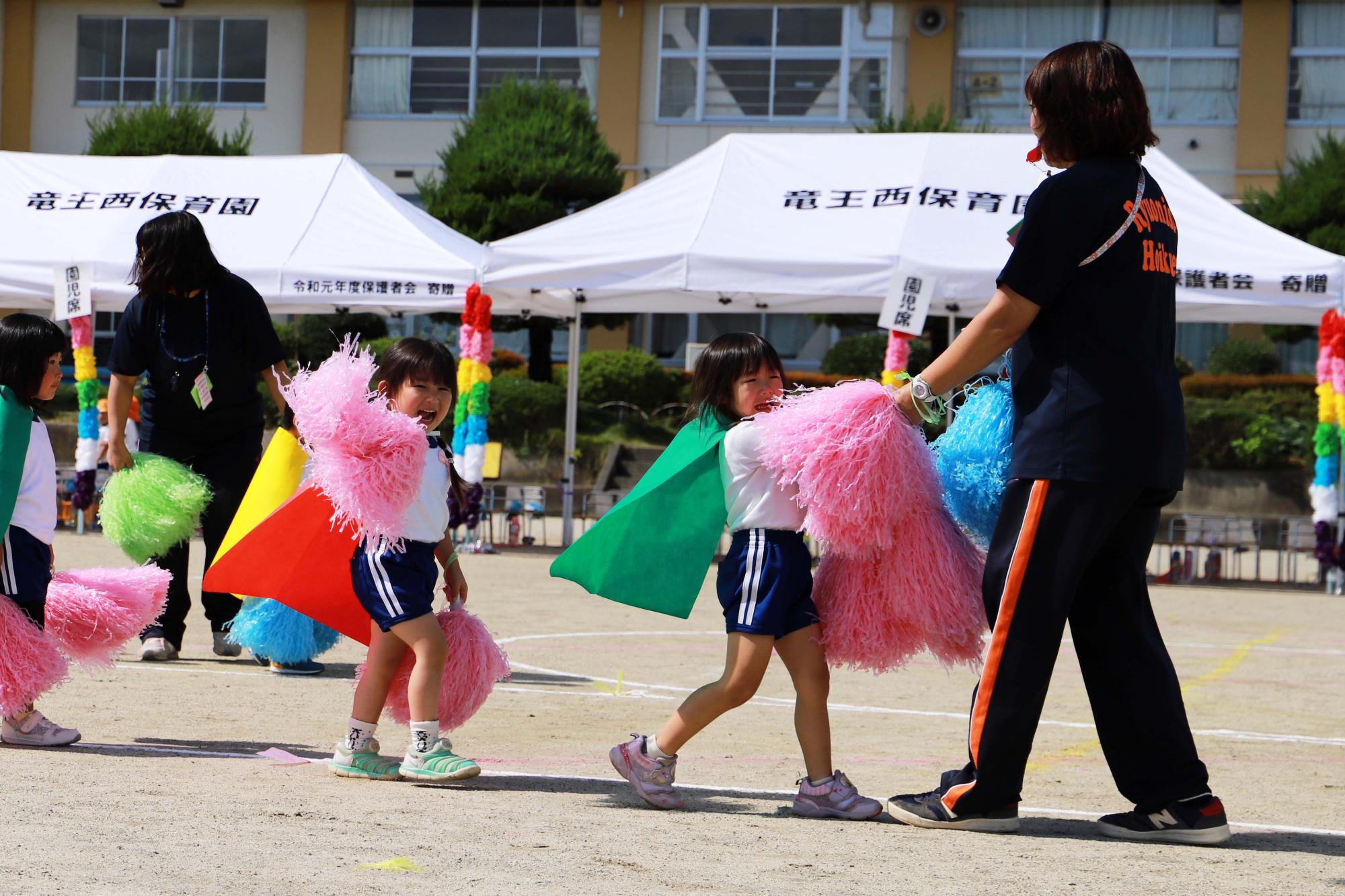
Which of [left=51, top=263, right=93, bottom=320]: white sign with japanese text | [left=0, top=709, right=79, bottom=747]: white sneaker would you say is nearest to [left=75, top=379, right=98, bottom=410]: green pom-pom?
[left=51, top=263, right=93, bottom=320]: white sign with japanese text

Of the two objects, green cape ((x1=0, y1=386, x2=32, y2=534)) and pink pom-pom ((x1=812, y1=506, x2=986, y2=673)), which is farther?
green cape ((x1=0, y1=386, x2=32, y2=534))

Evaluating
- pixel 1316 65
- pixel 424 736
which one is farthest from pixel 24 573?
pixel 1316 65

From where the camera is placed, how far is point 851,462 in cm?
442

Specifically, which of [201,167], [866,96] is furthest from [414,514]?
[866,96]

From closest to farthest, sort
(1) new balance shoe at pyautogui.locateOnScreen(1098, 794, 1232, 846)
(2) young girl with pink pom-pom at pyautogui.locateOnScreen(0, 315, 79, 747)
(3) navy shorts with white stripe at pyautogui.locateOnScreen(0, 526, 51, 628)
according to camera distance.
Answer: (1) new balance shoe at pyautogui.locateOnScreen(1098, 794, 1232, 846) < (2) young girl with pink pom-pom at pyautogui.locateOnScreen(0, 315, 79, 747) < (3) navy shorts with white stripe at pyautogui.locateOnScreen(0, 526, 51, 628)

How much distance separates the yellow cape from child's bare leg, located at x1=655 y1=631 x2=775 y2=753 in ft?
9.27

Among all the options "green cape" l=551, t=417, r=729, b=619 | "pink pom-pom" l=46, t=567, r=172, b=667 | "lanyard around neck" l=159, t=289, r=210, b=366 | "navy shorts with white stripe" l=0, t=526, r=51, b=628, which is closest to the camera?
"green cape" l=551, t=417, r=729, b=619

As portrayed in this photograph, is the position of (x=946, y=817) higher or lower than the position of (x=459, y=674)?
lower

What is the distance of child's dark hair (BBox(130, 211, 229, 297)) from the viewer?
7.05 meters

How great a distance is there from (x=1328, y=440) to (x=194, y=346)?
422 inches

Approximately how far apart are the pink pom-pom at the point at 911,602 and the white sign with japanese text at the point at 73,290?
38.9 ft

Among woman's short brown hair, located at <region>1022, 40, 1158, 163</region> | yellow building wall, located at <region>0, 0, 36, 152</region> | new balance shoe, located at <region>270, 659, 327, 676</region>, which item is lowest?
new balance shoe, located at <region>270, 659, 327, 676</region>

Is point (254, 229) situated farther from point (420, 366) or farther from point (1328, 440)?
point (420, 366)

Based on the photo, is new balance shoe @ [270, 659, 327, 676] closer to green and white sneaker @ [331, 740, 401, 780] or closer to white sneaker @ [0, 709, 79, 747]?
white sneaker @ [0, 709, 79, 747]
